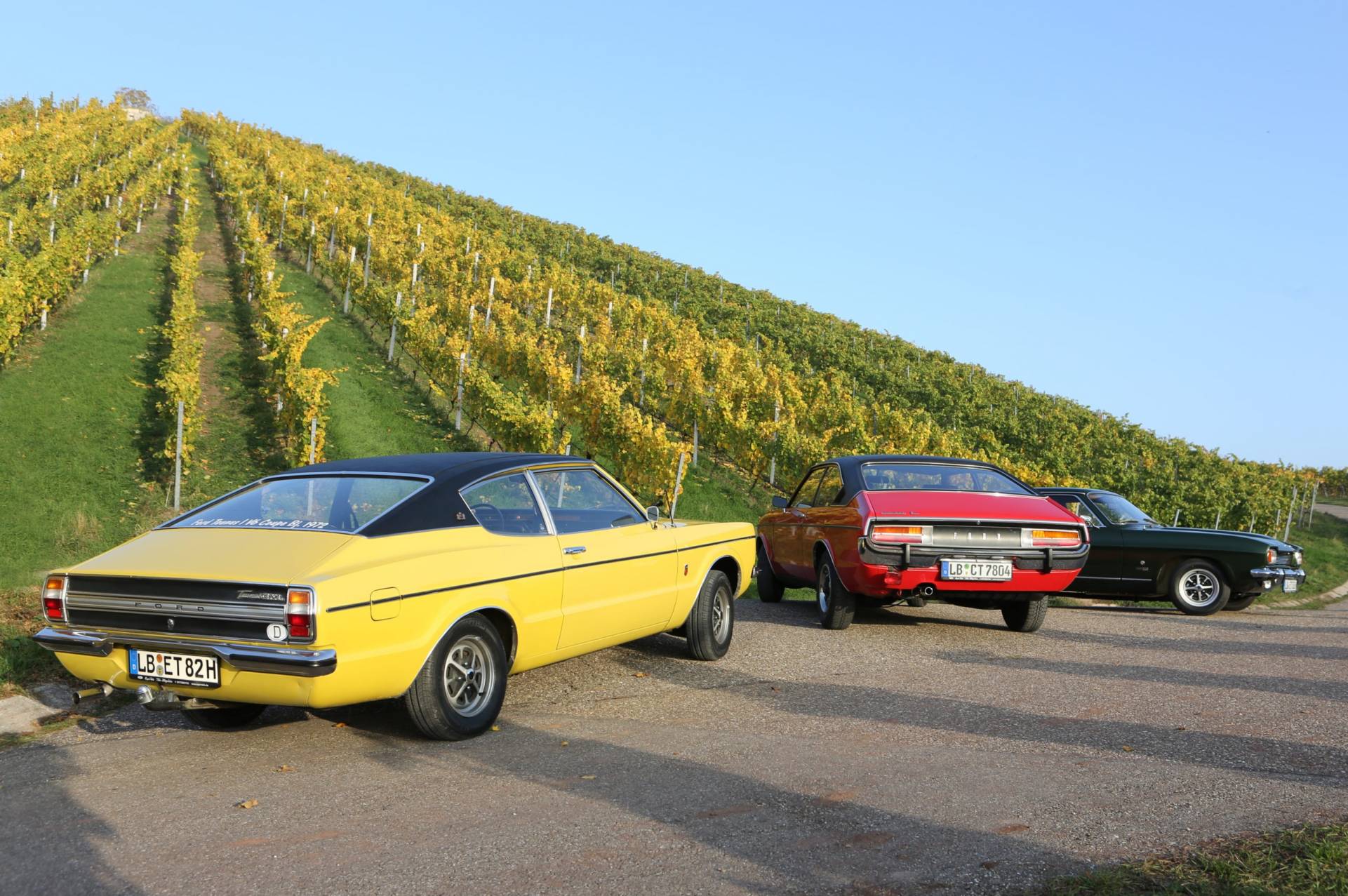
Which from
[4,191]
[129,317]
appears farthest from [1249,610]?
[4,191]

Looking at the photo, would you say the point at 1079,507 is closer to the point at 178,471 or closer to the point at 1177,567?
the point at 1177,567

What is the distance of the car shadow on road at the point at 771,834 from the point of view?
351 cm

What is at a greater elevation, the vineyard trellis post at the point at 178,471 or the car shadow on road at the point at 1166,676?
the car shadow on road at the point at 1166,676

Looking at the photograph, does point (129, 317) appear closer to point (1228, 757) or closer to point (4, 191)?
point (4, 191)

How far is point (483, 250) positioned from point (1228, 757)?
4745cm

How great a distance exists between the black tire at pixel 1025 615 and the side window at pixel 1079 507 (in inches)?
126

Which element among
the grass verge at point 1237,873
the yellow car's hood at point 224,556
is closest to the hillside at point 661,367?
the yellow car's hood at point 224,556

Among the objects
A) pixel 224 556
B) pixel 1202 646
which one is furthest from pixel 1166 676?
pixel 224 556

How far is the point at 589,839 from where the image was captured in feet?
12.7

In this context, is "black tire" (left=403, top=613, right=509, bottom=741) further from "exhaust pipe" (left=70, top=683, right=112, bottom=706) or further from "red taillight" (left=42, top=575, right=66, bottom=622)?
"red taillight" (left=42, top=575, right=66, bottom=622)

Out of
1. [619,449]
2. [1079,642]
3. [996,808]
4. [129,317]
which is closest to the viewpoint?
[996,808]

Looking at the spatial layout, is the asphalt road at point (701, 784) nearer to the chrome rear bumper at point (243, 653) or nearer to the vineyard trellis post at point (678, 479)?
the chrome rear bumper at point (243, 653)

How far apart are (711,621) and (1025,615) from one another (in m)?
3.46

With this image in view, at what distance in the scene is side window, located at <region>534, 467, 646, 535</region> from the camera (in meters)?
6.39
